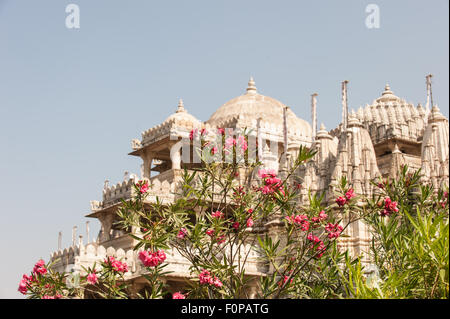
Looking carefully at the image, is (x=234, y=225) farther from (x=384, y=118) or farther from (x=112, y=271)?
(x=384, y=118)

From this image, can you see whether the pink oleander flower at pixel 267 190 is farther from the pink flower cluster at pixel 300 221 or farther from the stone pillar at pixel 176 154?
the stone pillar at pixel 176 154

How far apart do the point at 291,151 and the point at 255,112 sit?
22.1ft

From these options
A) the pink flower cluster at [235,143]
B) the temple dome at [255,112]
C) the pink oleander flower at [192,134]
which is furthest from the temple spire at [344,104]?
the pink flower cluster at [235,143]

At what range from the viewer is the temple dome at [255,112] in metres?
37.5

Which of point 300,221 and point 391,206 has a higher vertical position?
point 391,206

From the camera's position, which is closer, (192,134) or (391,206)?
(391,206)

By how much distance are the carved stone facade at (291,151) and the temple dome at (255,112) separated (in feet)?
0.18

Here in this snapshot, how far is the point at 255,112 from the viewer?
124 ft

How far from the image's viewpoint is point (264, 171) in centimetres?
1217

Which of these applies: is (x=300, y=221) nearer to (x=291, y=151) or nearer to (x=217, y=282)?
(x=217, y=282)

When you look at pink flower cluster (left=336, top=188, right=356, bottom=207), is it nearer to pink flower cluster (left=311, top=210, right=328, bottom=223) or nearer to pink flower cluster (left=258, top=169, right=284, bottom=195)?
pink flower cluster (left=311, top=210, right=328, bottom=223)

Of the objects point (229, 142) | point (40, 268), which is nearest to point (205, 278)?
point (229, 142)
